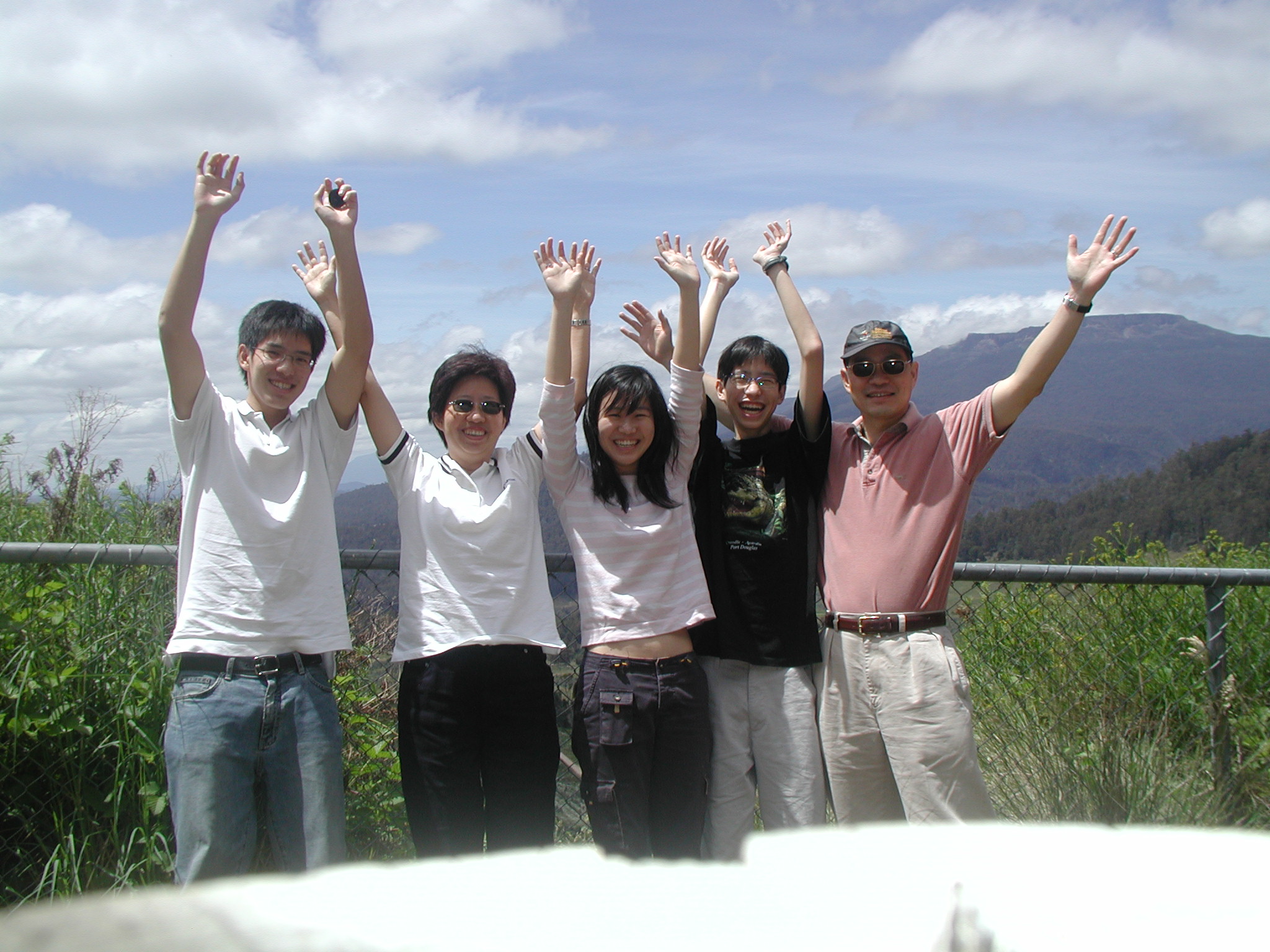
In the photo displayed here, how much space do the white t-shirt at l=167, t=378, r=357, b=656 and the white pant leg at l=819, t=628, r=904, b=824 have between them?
1581 mm

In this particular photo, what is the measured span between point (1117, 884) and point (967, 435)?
2454mm

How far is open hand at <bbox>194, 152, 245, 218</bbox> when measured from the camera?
276 cm

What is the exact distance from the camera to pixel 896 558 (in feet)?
9.87

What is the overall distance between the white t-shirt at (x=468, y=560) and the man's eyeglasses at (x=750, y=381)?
2.74 ft

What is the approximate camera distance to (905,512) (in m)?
3.07

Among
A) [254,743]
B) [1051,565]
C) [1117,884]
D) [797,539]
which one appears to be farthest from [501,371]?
[1117,884]

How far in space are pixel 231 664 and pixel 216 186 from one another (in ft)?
4.76

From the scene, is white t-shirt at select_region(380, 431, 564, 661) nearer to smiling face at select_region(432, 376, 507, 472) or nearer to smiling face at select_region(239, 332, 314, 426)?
smiling face at select_region(432, 376, 507, 472)

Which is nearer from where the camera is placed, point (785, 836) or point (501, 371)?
point (785, 836)

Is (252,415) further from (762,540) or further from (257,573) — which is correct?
(762,540)

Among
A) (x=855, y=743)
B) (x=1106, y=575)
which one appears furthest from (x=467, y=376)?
(x=1106, y=575)

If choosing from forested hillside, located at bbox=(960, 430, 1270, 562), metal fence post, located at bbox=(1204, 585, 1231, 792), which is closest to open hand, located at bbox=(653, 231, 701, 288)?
metal fence post, located at bbox=(1204, 585, 1231, 792)

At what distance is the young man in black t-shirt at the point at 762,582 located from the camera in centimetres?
302

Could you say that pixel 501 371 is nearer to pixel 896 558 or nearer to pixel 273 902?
pixel 896 558
